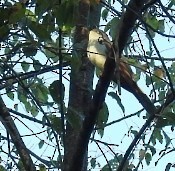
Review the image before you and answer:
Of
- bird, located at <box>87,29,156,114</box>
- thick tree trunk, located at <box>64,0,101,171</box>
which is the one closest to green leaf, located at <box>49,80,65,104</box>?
thick tree trunk, located at <box>64,0,101,171</box>

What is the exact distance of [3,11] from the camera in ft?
4.12

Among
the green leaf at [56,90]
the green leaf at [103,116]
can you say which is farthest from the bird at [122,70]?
the green leaf at [56,90]

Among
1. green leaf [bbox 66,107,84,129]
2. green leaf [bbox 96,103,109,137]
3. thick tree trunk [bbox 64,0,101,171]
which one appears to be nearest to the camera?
green leaf [bbox 66,107,84,129]

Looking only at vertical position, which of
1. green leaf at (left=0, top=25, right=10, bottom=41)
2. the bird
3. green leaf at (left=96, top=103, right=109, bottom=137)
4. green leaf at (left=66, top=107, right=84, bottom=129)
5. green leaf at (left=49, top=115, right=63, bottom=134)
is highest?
the bird

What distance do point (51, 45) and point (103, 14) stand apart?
870 mm

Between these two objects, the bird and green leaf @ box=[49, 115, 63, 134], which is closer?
green leaf @ box=[49, 115, 63, 134]

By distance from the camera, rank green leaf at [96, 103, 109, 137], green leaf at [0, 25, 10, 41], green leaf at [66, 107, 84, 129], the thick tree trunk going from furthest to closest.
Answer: the thick tree trunk < green leaf at [96, 103, 109, 137] < green leaf at [66, 107, 84, 129] < green leaf at [0, 25, 10, 41]

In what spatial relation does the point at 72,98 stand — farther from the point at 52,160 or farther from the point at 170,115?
the point at 170,115

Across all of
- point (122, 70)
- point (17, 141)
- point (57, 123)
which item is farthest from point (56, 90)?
point (122, 70)

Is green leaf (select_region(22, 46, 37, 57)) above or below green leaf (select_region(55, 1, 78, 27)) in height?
above

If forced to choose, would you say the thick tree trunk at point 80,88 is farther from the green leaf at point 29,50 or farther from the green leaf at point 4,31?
the green leaf at point 4,31

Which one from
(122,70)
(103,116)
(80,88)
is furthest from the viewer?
(122,70)

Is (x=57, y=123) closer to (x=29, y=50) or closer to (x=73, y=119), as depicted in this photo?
(x=73, y=119)

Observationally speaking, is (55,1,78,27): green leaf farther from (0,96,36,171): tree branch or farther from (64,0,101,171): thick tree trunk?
(0,96,36,171): tree branch
